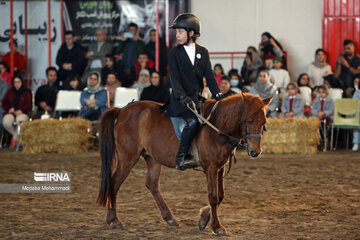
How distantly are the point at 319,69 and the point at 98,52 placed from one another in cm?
538

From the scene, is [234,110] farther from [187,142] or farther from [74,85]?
[74,85]

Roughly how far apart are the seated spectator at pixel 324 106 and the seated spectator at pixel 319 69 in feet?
4.10

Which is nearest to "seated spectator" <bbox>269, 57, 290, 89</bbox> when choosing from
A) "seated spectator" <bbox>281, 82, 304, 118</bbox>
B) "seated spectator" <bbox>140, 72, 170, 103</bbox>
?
"seated spectator" <bbox>281, 82, 304, 118</bbox>

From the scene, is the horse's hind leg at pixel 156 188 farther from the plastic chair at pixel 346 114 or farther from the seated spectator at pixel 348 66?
the seated spectator at pixel 348 66

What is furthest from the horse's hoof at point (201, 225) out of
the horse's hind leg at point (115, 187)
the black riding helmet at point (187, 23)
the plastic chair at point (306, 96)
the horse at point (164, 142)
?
the plastic chair at point (306, 96)

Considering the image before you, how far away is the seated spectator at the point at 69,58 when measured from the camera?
1638cm

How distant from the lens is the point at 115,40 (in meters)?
17.2

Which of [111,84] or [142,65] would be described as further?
[142,65]

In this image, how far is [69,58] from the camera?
1639 cm

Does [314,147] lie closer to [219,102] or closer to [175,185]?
[175,185]

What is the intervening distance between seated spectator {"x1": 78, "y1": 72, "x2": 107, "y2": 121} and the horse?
7.19m

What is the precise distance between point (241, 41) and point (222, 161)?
1060 cm

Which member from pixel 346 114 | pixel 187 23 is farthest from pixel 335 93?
pixel 187 23

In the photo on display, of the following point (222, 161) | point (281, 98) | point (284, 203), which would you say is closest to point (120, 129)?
point (222, 161)
